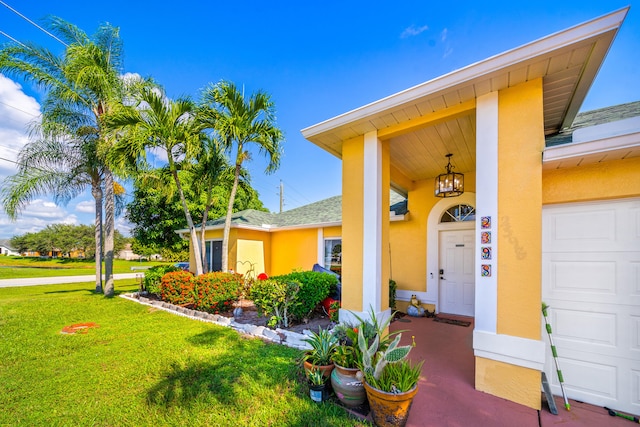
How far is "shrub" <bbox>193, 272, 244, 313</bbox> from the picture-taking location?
7000mm

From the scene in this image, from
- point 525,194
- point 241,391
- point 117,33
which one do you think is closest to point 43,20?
point 117,33

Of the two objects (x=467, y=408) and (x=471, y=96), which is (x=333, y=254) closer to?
(x=467, y=408)

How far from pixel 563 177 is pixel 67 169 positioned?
15.0 m

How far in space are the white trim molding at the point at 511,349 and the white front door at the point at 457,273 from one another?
13.0ft

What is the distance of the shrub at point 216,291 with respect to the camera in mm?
7000

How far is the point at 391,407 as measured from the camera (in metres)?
2.50

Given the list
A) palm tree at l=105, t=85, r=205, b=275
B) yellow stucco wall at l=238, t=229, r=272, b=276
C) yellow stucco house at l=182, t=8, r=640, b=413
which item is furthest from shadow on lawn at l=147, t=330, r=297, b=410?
yellow stucco wall at l=238, t=229, r=272, b=276

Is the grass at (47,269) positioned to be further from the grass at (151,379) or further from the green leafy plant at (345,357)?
the green leafy plant at (345,357)

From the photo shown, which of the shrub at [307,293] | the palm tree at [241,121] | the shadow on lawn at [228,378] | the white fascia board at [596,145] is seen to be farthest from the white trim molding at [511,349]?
the palm tree at [241,121]

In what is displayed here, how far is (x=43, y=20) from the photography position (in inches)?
336

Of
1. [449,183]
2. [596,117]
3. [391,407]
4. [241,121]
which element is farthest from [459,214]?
[241,121]

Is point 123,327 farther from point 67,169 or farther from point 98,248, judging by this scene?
point 67,169

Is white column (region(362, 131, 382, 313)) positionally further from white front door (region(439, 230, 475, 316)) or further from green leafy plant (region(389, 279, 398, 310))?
white front door (region(439, 230, 475, 316))

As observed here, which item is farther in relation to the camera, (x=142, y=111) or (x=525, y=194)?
(x=142, y=111)
